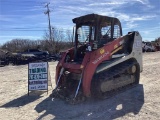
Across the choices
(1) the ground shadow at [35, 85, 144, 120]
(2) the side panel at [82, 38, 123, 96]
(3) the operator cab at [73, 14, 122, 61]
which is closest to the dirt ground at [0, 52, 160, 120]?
(1) the ground shadow at [35, 85, 144, 120]

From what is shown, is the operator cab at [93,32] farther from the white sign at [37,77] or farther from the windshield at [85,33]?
the white sign at [37,77]

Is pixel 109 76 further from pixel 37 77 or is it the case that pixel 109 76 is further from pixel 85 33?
pixel 37 77

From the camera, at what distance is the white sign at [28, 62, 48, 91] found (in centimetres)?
902

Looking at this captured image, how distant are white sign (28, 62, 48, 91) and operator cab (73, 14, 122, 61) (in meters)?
1.35

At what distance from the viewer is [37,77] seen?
906 cm

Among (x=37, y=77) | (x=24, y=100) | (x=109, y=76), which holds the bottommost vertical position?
(x=24, y=100)

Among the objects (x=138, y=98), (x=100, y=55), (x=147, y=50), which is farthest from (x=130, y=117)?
(x=147, y=50)

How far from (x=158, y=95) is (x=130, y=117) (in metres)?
2.34

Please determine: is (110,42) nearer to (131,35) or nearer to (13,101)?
(131,35)

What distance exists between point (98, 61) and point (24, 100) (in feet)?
9.45

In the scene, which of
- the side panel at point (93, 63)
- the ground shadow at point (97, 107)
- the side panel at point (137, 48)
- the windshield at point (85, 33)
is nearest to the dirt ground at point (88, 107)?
the ground shadow at point (97, 107)

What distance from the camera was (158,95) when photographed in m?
8.11

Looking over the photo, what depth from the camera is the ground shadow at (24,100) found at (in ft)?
26.0

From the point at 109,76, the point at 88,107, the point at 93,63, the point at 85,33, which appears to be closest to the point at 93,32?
the point at 85,33
